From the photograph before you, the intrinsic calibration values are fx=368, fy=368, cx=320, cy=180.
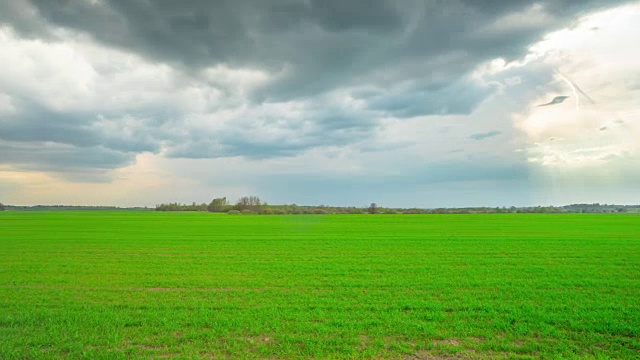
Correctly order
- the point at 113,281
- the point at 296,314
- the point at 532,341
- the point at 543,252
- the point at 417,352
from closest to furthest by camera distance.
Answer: the point at 417,352
the point at 532,341
the point at 296,314
the point at 113,281
the point at 543,252

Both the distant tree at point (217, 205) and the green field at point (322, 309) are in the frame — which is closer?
the green field at point (322, 309)

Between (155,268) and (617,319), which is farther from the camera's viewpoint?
(155,268)

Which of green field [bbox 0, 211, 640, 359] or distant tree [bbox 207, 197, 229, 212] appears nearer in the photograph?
green field [bbox 0, 211, 640, 359]

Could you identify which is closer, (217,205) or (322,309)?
(322,309)

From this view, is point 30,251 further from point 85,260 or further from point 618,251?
point 618,251

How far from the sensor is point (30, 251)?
1066 inches

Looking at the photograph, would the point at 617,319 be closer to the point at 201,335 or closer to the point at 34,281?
the point at 201,335


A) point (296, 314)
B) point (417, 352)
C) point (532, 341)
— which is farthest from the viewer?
point (296, 314)

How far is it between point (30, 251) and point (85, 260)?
8.37 m

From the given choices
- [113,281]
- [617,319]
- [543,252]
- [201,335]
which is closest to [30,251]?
[113,281]

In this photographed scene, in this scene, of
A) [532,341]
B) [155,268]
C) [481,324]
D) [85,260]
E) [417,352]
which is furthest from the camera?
[85,260]

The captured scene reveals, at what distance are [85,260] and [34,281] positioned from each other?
6687 mm

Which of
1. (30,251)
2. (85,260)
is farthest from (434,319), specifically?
(30,251)

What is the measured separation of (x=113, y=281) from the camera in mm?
16016
